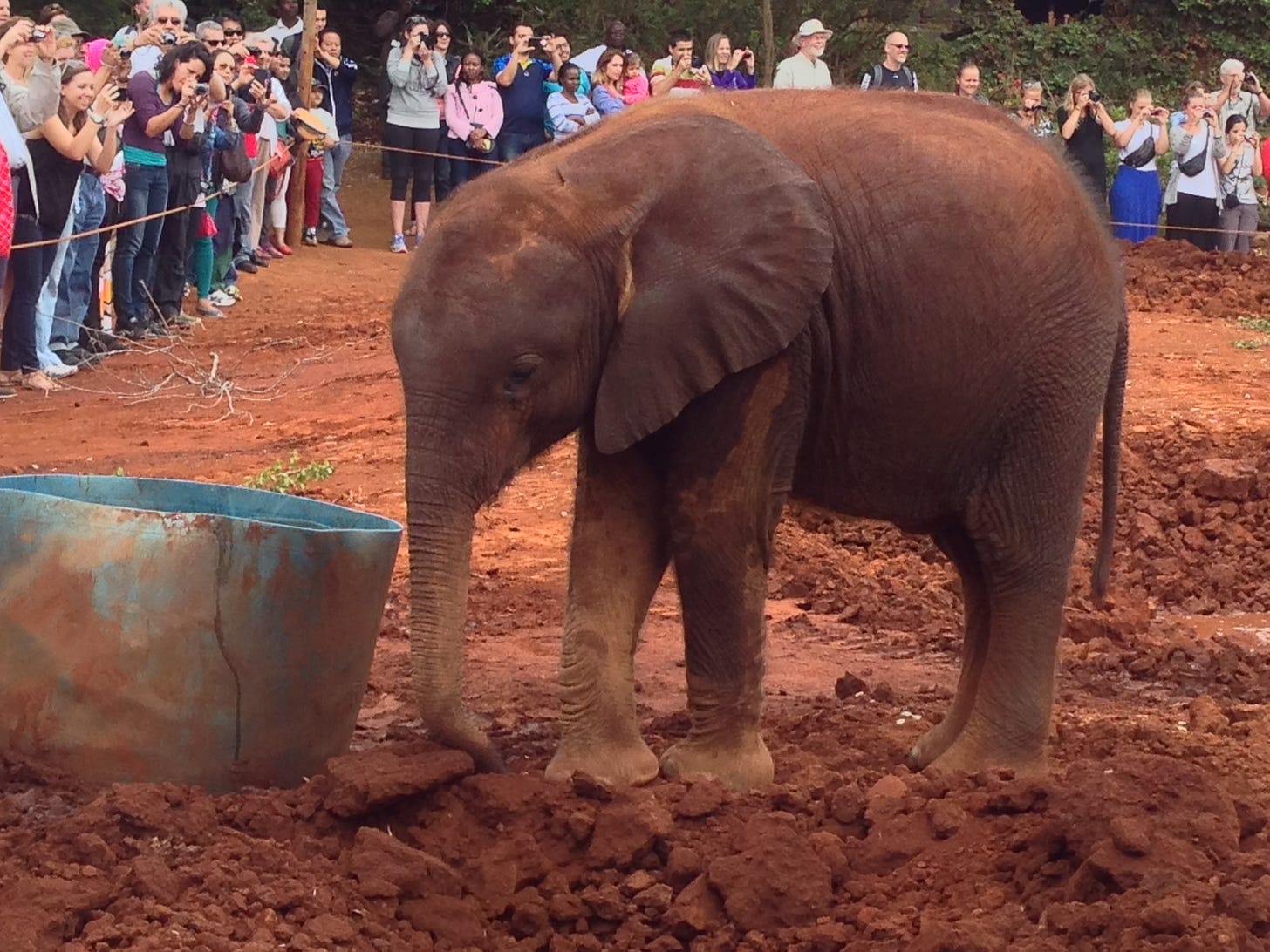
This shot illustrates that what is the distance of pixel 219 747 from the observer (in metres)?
5.68

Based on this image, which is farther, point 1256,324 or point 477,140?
point 477,140

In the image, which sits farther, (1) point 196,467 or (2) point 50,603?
(1) point 196,467

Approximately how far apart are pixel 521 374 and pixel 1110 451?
8.37 feet

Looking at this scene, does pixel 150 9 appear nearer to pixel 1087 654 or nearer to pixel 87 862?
pixel 1087 654

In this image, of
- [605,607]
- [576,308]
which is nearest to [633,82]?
[605,607]

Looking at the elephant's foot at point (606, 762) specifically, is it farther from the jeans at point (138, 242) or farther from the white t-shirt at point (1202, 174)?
the white t-shirt at point (1202, 174)

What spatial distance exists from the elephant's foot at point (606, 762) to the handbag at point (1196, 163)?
16744 mm

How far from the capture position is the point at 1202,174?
21.7 metres

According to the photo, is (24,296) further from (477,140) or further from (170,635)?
(477,140)

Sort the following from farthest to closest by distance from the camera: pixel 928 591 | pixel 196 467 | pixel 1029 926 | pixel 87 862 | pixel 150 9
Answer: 1. pixel 150 9
2. pixel 196 467
3. pixel 928 591
4. pixel 87 862
5. pixel 1029 926

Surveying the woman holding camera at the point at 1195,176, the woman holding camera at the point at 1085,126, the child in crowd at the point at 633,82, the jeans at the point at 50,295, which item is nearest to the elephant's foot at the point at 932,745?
the jeans at the point at 50,295

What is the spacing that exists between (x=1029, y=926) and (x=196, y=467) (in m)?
8.43

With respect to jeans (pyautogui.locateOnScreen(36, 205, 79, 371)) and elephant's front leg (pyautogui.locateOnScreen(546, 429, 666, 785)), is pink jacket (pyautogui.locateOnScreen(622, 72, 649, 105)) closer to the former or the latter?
jeans (pyautogui.locateOnScreen(36, 205, 79, 371))

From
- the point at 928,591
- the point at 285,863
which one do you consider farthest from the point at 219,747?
the point at 928,591
